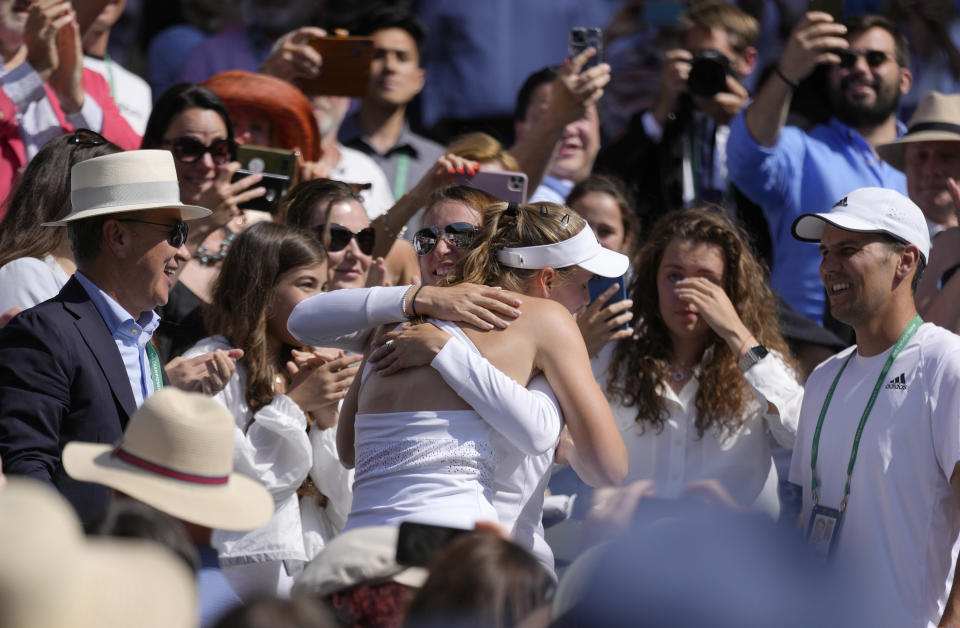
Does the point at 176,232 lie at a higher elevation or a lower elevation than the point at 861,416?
higher

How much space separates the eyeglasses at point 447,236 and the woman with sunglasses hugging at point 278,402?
A: 341 millimetres

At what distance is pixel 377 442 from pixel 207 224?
164cm

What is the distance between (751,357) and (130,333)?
84.1 inches

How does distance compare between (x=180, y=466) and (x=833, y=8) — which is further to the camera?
(x=833, y=8)

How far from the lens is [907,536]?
12.3ft

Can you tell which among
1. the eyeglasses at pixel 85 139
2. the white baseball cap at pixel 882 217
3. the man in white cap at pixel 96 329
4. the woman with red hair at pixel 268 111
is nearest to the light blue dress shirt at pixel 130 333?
the man in white cap at pixel 96 329

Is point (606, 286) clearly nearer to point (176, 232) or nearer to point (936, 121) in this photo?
point (176, 232)

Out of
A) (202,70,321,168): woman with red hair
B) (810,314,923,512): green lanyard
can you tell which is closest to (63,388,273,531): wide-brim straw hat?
(810,314,923,512): green lanyard

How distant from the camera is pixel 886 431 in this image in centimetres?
381

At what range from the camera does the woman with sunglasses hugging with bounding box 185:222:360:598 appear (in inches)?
152

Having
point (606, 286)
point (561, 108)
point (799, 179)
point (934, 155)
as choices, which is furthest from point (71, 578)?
point (799, 179)

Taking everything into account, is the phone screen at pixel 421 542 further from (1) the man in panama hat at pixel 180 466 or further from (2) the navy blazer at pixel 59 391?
(2) the navy blazer at pixel 59 391

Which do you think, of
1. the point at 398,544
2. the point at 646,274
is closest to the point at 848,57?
the point at 646,274

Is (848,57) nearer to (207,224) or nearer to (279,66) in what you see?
(279,66)
